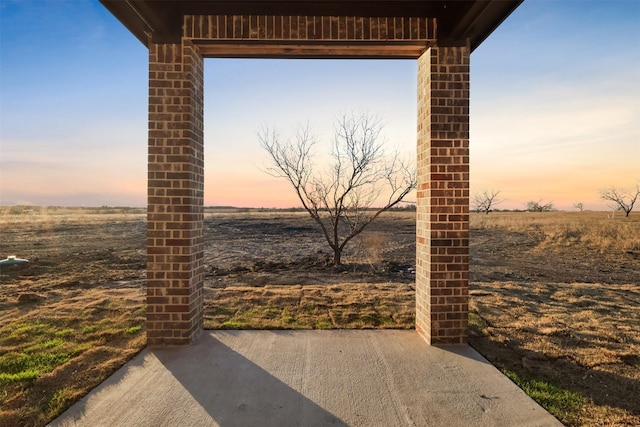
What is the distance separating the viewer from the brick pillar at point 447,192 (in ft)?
12.1

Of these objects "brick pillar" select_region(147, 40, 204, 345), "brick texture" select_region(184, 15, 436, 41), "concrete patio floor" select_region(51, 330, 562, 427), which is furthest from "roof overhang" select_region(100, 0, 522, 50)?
"concrete patio floor" select_region(51, 330, 562, 427)

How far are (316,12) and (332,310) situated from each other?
144 inches

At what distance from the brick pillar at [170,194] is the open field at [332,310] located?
497mm

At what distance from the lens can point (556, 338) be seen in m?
4.11

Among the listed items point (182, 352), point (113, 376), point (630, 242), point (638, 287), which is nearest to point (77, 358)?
point (113, 376)

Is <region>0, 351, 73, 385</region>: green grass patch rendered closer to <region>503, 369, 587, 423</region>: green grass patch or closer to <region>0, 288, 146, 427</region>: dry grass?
<region>0, 288, 146, 427</region>: dry grass

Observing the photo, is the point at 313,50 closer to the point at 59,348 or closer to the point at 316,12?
the point at 316,12

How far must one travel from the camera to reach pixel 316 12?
141 inches

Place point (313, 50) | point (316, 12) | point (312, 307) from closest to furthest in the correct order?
point (316, 12)
point (313, 50)
point (312, 307)

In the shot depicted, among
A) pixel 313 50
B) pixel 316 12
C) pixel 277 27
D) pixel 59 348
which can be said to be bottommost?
pixel 59 348

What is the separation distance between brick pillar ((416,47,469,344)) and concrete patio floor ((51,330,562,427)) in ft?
1.27

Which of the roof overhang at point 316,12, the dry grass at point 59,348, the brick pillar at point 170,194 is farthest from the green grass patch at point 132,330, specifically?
the roof overhang at point 316,12

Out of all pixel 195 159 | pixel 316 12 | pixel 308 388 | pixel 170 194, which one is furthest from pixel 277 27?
pixel 308 388

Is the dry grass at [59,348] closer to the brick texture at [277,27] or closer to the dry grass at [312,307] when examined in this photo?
the dry grass at [312,307]
